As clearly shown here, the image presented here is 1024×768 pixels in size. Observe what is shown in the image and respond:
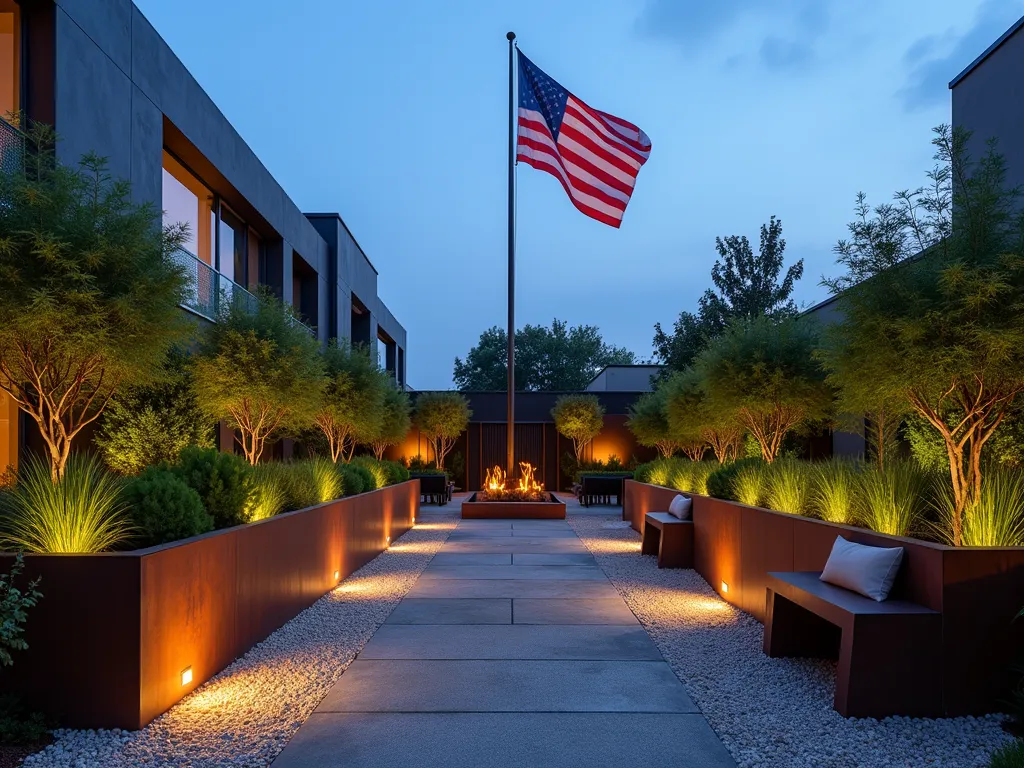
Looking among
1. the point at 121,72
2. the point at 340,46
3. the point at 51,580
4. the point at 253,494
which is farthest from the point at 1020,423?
the point at 340,46

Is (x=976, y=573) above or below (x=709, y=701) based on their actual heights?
above

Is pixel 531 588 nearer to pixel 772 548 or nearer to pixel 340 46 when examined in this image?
pixel 772 548

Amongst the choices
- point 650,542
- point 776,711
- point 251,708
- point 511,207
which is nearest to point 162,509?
point 251,708

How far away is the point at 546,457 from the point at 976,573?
2322cm

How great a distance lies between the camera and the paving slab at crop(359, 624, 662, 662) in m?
5.47

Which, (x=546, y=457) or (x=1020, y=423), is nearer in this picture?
(x=1020, y=423)

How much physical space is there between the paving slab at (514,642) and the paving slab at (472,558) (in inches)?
145

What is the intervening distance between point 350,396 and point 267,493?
814 cm

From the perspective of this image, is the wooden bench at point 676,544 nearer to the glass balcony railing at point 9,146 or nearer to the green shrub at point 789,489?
the green shrub at point 789,489

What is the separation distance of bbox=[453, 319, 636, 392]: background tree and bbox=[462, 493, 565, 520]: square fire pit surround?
34.1m

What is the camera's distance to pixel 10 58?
8250 millimetres

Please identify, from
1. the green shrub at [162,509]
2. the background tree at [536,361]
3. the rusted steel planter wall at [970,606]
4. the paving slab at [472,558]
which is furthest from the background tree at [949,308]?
the background tree at [536,361]

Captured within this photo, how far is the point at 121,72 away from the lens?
31.9 ft

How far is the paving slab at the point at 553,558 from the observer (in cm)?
1018
